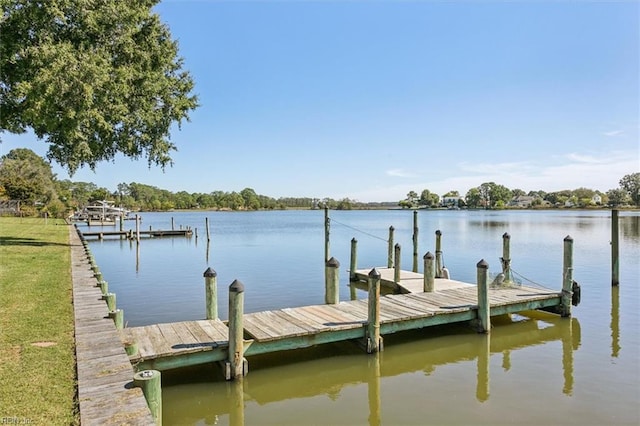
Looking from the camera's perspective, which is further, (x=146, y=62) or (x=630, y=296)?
(x=146, y=62)

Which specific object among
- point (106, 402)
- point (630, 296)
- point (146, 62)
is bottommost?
point (630, 296)

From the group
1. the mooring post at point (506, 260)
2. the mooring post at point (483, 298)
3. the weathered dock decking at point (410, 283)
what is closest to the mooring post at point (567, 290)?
the mooring post at point (506, 260)

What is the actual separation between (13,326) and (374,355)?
6.71 m

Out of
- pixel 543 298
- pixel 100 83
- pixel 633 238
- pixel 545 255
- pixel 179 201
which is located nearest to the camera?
pixel 543 298

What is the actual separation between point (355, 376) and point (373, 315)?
1301 mm

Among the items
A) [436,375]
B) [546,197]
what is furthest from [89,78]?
[546,197]

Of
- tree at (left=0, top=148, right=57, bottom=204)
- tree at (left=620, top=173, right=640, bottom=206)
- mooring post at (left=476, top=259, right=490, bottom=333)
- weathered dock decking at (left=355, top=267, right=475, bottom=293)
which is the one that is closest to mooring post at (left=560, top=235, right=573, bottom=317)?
weathered dock decking at (left=355, top=267, right=475, bottom=293)

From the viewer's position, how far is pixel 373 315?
921 cm

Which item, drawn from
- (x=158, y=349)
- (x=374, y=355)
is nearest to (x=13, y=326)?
(x=158, y=349)

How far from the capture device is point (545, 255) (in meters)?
27.6

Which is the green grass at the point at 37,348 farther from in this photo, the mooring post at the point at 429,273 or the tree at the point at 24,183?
the tree at the point at 24,183

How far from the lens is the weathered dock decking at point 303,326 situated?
300 inches

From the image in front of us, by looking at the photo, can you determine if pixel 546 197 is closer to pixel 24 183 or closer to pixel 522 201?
pixel 522 201

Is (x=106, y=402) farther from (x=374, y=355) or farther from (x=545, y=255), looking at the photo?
(x=545, y=255)
